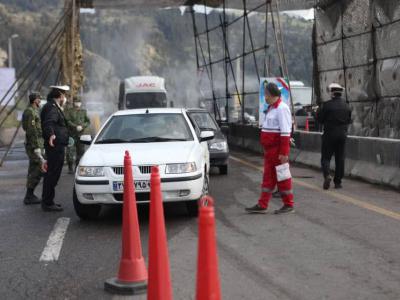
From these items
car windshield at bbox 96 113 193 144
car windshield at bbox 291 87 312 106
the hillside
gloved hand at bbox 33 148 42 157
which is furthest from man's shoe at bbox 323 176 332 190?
the hillside

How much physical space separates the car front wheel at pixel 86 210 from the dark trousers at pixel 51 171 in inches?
37.8

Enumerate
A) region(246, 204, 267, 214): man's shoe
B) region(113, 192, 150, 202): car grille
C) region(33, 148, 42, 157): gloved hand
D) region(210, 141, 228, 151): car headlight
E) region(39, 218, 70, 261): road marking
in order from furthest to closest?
region(210, 141, 228, 151): car headlight → region(33, 148, 42, 157): gloved hand → region(246, 204, 267, 214): man's shoe → region(113, 192, 150, 202): car grille → region(39, 218, 70, 261): road marking

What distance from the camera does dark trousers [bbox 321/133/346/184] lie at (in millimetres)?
10547

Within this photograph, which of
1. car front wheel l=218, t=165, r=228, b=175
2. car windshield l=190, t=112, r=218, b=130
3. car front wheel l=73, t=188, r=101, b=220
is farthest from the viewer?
car windshield l=190, t=112, r=218, b=130

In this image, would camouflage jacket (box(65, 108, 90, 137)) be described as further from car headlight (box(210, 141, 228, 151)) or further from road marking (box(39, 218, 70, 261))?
road marking (box(39, 218, 70, 261))

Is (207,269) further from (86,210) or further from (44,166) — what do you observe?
(44,166)

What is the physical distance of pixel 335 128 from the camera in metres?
10.5

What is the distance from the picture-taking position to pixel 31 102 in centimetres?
1014

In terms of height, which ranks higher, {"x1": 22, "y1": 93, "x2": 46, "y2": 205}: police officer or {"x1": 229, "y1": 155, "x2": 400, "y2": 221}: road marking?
{"x1": 22, "y1": 93, "x2": 46, "y2": 205}: police officer

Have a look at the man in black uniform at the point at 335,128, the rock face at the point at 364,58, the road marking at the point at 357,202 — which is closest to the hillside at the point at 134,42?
the rock face at the point at 364,58

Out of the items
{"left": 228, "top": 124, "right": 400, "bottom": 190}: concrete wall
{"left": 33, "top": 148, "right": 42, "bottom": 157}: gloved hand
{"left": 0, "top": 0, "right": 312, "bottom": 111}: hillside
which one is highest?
{"left": 0, "top": 0, "right": 312, "bottom": 111}: hillside

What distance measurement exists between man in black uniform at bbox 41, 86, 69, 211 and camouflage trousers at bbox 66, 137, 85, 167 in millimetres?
5108

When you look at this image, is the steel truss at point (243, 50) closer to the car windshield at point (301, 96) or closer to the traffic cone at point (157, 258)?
the car windshield at point (301, 96)

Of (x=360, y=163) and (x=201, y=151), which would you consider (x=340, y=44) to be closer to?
(x=360, y=163)
